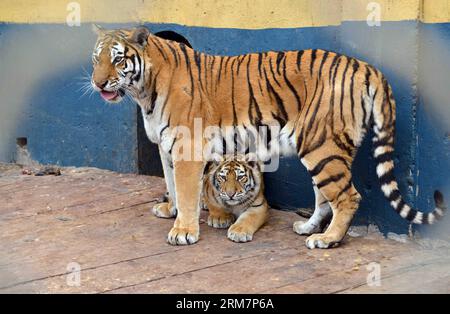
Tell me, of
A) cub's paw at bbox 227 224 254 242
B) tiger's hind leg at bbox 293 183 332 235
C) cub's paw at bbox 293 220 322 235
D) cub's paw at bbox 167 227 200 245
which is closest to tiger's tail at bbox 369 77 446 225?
tiger's hind leg at bbox 293 183 332 235

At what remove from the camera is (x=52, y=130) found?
785 centimetres

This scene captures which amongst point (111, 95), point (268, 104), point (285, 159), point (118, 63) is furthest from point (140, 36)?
point (285, 159)

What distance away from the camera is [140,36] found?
18.2 feet

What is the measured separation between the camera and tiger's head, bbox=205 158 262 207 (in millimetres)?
5625

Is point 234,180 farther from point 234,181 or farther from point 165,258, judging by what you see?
point 165,258

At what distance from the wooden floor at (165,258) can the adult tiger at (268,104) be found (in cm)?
24

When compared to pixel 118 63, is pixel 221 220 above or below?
below

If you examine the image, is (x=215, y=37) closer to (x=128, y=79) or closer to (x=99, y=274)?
(x=128, y=79)

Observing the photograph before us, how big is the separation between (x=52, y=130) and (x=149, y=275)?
3471 mm

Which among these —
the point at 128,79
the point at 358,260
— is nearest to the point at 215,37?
the point at 128,79

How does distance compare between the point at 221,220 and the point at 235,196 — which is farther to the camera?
the point at 221,220

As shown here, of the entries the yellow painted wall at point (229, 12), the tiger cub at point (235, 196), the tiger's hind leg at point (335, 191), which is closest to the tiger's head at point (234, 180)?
the tiger cub at point (235, 196)

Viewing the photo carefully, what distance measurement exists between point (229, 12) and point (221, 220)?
69.7 inches

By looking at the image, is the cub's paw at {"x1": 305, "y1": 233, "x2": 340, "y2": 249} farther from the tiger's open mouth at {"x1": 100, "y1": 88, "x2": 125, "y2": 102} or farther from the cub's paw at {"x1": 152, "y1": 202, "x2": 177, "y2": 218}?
the tiger's open mouth at {"x1": 100, "y1": 88, "x2": 125, "y2": 102}
